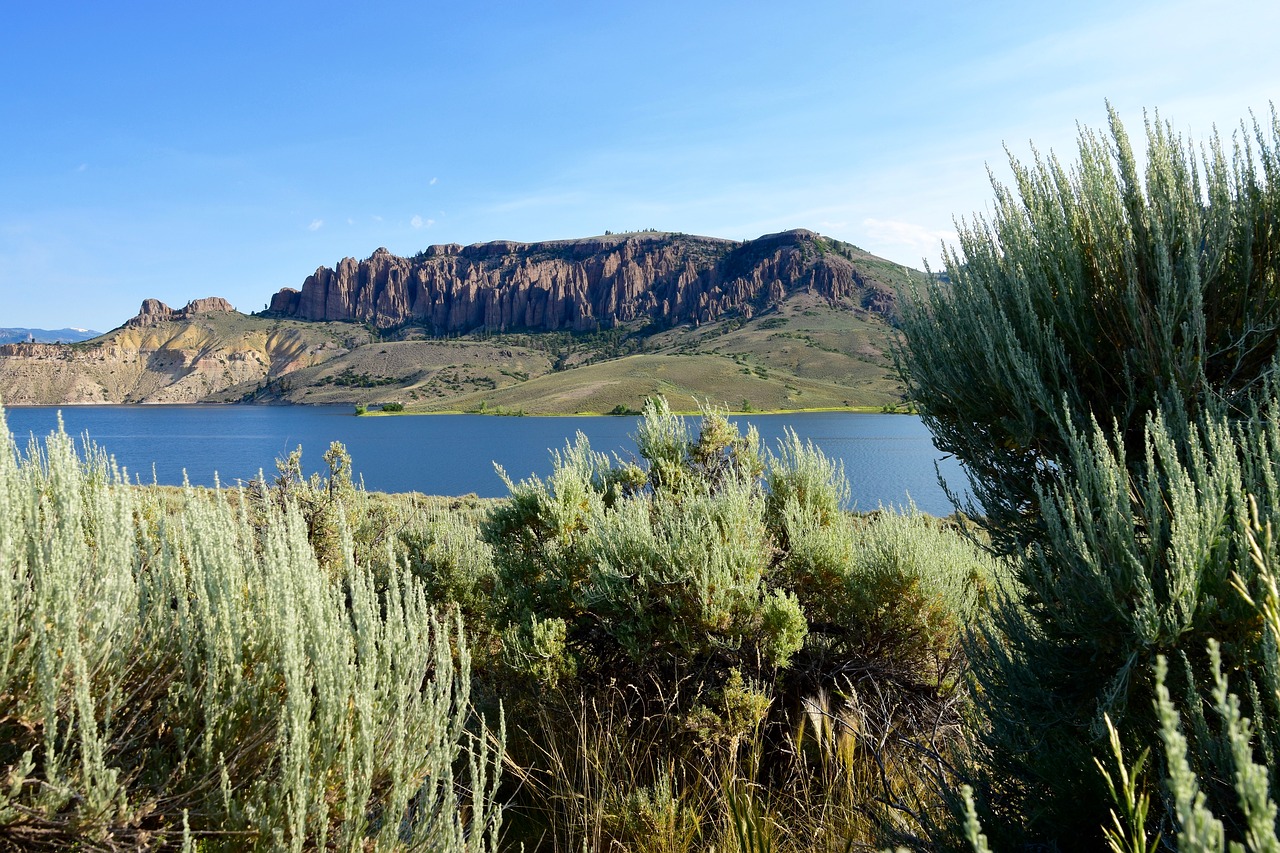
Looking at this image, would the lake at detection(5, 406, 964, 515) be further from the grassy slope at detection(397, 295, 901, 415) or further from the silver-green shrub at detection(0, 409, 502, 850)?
the silver-green shrub at detection(0, 409, 502, 850)

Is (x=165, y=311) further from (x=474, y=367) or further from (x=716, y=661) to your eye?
(x=716, y=661)

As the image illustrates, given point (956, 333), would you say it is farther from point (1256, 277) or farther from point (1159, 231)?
point (1256, 277)

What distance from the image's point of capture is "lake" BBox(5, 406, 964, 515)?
41.2m

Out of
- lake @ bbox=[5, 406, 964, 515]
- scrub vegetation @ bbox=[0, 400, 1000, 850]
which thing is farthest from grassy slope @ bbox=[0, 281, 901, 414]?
scrub vegetation @ bbox=[0, 400, 1000, 850]

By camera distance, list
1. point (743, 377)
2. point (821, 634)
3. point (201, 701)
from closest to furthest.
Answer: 1. point (201, 701)
2. point (821, 634)
3. point (743, 377)

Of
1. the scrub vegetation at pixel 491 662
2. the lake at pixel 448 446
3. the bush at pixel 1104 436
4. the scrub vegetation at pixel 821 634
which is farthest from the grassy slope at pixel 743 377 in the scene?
the bush at pixel 1104 436

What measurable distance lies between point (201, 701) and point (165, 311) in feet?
725

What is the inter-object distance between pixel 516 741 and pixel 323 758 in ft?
9.68

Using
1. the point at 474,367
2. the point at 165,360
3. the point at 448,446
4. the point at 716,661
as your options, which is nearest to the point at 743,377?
the point at 448,446

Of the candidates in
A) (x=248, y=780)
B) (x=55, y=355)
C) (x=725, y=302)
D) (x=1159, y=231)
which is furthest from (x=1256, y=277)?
(x=55, y=355)

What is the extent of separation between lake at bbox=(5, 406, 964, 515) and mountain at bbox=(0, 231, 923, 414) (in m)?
10.8

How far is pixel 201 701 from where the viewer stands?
250cm

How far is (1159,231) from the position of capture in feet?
11.3

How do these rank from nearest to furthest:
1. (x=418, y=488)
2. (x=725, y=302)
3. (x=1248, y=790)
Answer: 1. (x=1248, y=790)
2. (x=418, y=488)
3. (x=725, y=302)
